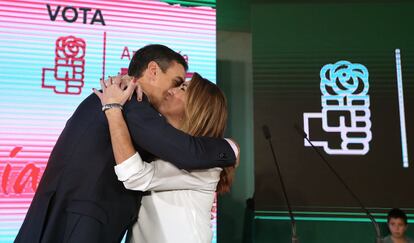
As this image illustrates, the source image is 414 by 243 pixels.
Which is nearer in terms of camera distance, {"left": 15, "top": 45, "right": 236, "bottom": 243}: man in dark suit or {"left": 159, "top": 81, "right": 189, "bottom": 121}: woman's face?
{"left": 15, "top": 45, "right": 236, "bottom": 243}: man in dark suit

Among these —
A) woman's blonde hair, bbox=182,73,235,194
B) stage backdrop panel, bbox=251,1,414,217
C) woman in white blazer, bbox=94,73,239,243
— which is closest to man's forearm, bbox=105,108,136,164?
woman in white blazer, bbox=94,73,239,243

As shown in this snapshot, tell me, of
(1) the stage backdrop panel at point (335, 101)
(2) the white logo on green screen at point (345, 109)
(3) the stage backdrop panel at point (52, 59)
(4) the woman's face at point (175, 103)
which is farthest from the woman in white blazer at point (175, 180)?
(2) the white logo on green screen at point (345, 109)

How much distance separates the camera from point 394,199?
312 centimetres

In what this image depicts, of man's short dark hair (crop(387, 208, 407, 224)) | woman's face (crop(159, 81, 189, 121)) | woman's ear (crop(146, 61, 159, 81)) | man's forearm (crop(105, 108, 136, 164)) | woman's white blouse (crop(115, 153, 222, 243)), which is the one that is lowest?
man's short dark hair (crop(387, 208, 407, 224))

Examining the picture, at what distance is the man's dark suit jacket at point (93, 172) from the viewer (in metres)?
0.98

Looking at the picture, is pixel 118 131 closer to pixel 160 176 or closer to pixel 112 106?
pixel 112 106

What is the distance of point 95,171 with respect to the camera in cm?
102

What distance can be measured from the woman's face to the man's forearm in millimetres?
290

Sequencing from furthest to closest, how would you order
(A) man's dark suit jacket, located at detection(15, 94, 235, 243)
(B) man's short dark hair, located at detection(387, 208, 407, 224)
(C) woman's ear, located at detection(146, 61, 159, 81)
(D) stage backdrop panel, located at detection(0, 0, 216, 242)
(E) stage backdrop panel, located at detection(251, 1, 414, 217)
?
(E) stage backdrop panel, located at detection(251, 1, 414, 217), (B) man's short dark hair, located at detection(387, 208, 407, 224), (D) stage backdrop panel, located at detection(0, 0, 216, 242), (C) woman's ear, located at detection(146, 61, 159, 81), (A) man's dark suit jacket, located at detection(15, 94, 235, 243)

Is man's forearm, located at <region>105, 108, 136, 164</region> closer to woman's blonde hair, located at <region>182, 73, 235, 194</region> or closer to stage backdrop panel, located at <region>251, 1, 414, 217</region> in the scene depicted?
woman's blonde hair, located at <region>182, 73, 235, 194</region>

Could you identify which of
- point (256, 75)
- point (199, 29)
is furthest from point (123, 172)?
point (256, 75)

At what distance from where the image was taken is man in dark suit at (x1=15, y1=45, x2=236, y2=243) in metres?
0.98

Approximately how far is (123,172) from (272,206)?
233cm

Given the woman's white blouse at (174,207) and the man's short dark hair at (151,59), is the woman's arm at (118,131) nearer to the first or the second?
the woman's white blouse at (174,207)
